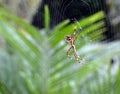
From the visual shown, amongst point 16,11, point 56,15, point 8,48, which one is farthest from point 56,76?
point 16,11

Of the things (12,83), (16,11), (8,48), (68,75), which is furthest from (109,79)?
(16,11)

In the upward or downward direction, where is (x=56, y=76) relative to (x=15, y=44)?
downward

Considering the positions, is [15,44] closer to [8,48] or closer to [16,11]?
[8,48]

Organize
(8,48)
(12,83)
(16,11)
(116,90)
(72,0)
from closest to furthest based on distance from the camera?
(72,0), (116,90), (12,83), (8,48), (16,11)

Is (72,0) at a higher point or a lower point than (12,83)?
lower

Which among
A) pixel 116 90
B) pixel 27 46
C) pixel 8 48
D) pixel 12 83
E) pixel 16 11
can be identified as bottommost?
pixel 116 90

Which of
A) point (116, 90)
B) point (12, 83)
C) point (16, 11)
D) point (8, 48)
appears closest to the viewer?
point (116, 90)

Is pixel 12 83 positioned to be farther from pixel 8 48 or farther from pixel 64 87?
pixel 8 48

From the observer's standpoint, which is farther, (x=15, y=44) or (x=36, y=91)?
(x=15, y=44)

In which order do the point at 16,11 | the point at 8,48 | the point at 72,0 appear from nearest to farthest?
the point at 72,0 < the point at 8,48 < the point at 16,11
